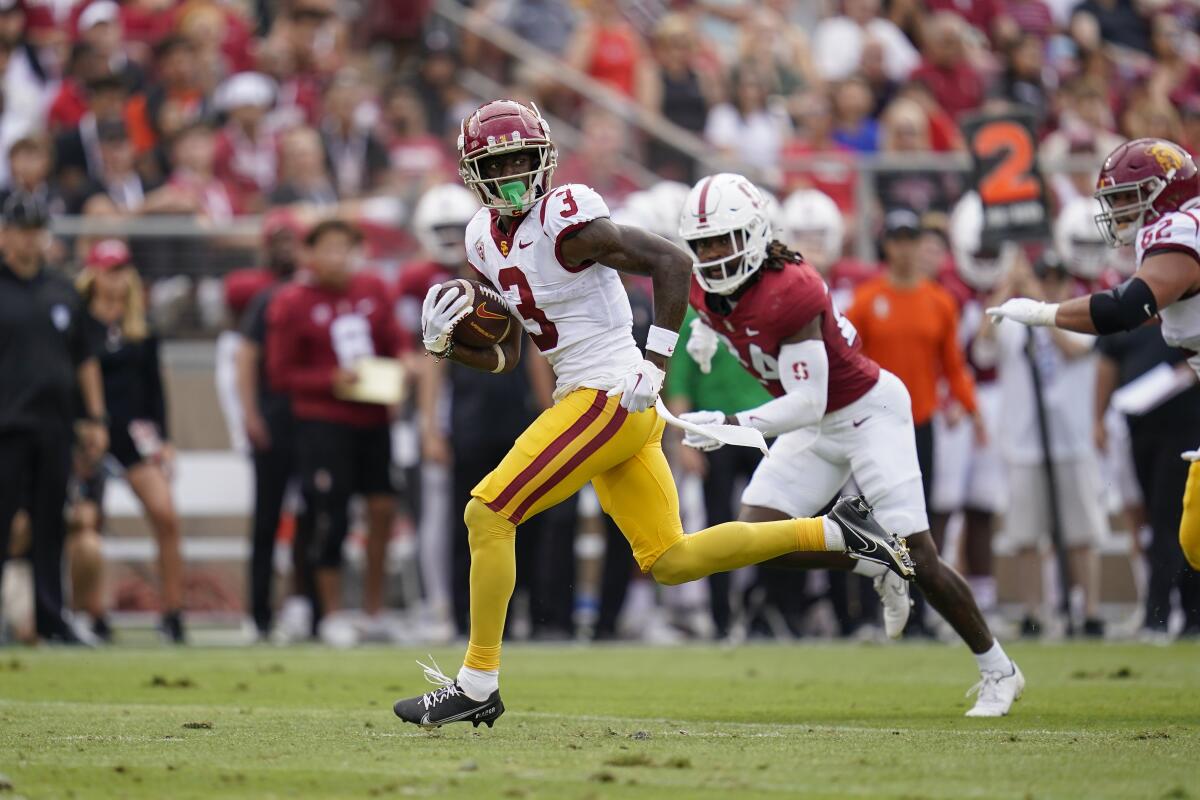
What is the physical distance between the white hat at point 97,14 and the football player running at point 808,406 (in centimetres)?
828

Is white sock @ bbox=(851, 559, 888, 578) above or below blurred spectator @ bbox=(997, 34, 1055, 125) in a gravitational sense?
below

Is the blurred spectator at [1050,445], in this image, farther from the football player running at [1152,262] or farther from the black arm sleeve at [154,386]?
the black arm sleeve at [154,386]

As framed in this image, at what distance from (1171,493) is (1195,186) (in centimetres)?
372

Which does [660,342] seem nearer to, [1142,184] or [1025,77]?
[1142,184]

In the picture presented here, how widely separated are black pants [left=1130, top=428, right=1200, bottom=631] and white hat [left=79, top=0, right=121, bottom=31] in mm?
8404

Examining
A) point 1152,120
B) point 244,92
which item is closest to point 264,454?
point 244,92

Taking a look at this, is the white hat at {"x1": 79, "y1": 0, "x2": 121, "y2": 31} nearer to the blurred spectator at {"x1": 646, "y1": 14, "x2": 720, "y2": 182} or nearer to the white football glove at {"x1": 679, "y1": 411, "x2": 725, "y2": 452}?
the blurred spectator at {"x1": 646, "y1": 14, "x2": 720, "y2": 182}

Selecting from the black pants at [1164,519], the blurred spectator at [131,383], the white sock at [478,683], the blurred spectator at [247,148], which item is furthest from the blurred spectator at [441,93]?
the white sock at [478,683]

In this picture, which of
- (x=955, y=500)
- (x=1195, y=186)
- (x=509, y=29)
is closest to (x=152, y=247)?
(x=509, y=29)

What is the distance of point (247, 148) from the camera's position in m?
14.2

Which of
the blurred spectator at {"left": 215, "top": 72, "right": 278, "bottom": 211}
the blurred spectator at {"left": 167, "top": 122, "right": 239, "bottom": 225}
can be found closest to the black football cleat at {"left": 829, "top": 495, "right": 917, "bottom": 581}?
the blurred spectator at {"left": 167, "top": 122, "right": 239, "bottom": 225}

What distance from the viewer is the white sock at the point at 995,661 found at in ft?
23.4

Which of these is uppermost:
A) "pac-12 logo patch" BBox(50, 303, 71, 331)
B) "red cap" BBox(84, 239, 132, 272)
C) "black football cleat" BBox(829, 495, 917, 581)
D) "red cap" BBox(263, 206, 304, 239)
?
"red cap" BBox(263, 206, 304, 239)

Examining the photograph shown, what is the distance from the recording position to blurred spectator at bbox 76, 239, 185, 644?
37.9 feet
